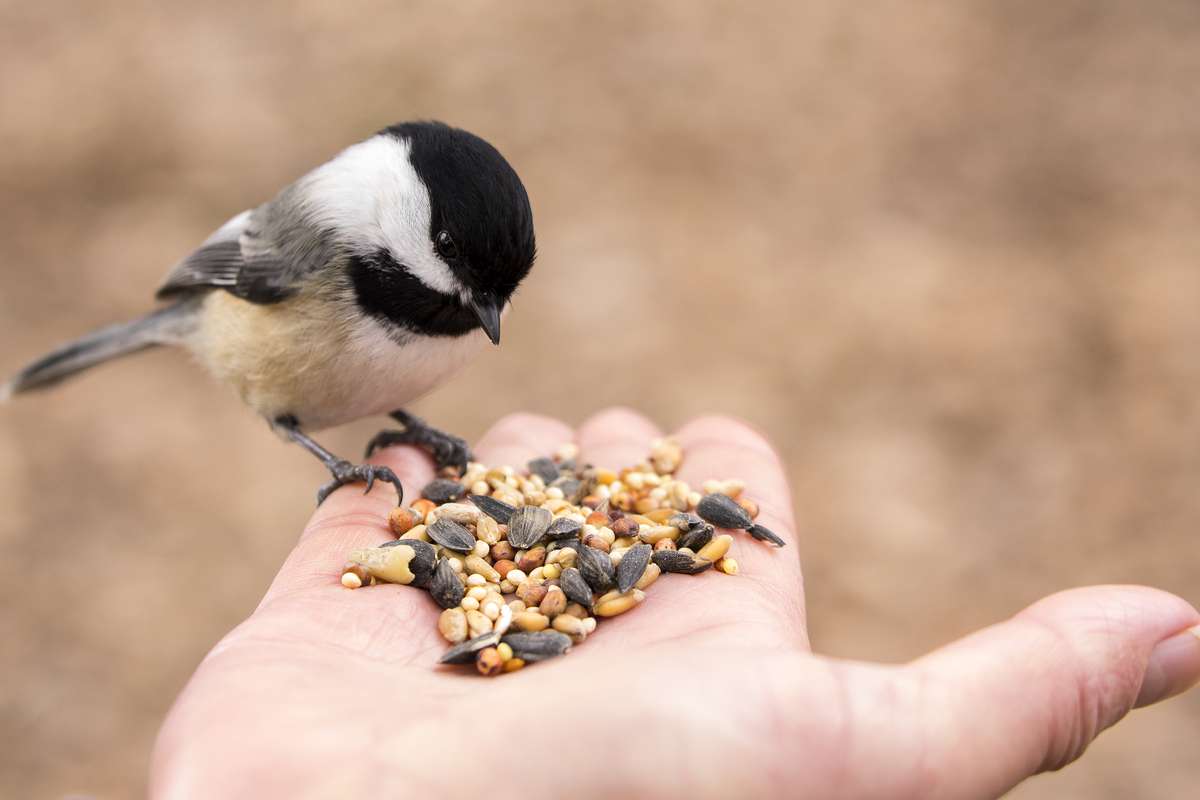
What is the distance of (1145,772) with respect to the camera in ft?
7.94

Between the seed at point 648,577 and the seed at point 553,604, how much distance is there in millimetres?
106

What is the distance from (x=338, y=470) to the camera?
196 centimetres

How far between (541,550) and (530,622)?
222mm

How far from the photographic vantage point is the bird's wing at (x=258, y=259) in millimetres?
1906

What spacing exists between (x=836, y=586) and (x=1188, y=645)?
68.1 inches

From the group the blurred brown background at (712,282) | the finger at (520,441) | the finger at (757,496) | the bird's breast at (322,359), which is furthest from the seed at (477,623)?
the blurred brown background at (712,282)

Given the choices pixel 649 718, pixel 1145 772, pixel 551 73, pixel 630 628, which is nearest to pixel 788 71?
pixel 551 73

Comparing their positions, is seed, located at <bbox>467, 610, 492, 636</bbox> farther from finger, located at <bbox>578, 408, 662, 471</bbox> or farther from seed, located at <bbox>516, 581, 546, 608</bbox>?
finger, located at <bbox>578, 408, 662, 471</bbox>

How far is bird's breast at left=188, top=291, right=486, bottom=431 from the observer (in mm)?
1820

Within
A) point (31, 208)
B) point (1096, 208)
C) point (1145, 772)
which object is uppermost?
point (31, 208)

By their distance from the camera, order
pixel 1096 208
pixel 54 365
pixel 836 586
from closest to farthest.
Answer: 1. pixel 54 365
2. pixel 836 586
3. pixel 1096 208

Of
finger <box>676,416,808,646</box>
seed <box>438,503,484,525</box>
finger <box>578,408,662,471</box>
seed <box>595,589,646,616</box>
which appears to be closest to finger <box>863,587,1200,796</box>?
finger <box>676,416,808,646</box>

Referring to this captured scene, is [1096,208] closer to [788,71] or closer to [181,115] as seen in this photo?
[788,71]

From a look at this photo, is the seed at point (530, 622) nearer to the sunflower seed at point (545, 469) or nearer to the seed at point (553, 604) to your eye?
the seed at point (553, 604)
